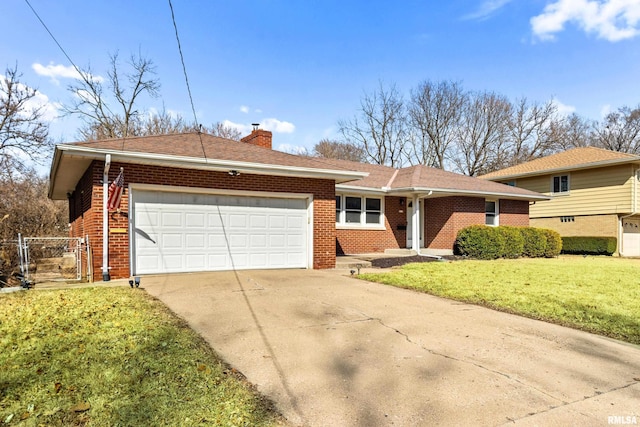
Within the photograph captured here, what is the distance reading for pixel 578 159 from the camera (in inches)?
877

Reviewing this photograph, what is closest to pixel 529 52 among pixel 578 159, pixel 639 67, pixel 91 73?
pixel 639 67

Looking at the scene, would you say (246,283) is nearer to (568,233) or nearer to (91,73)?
(568,233)

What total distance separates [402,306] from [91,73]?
29295 millimetres

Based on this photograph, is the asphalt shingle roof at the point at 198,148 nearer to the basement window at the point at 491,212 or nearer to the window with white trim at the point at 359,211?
the window with white trim at the point at 359,211

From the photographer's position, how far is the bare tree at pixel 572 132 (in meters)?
37.2

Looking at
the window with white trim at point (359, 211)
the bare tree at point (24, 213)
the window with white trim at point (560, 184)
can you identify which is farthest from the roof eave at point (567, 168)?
the bare tree at point (24, 213)

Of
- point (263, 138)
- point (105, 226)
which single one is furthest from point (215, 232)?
point (263, 138)

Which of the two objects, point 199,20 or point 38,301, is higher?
point 199,20

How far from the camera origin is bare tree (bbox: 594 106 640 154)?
38.0m

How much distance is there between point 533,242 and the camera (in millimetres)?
16969

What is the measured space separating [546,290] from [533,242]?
391 inches

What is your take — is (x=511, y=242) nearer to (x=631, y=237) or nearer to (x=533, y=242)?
(x=533, y=242)

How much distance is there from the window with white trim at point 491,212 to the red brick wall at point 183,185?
31.5ft

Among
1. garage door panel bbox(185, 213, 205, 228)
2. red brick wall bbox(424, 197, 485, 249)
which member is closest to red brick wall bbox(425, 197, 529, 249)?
red brick wall bbox(424, 197, 485, 249)
